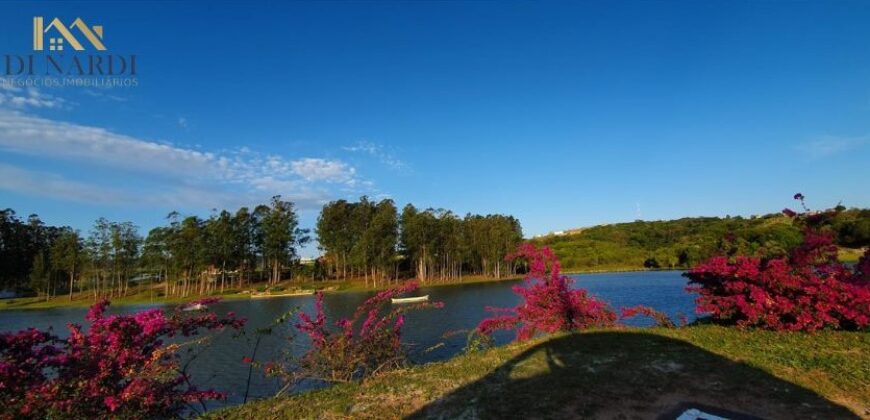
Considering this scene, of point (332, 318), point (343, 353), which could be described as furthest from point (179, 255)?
point (343, 353)

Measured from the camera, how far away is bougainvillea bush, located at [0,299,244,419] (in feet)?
19.2

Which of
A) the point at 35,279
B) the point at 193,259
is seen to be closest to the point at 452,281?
the point at 193,259

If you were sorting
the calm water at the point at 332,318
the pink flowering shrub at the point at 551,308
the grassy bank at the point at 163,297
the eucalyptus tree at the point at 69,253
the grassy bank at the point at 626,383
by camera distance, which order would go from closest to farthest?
the grassy bank at the point at 626,383 < the pink flowering shrub at the point at 551,308 < the calm water at the point at 332,318 < the grassy bank at the point at 163,297 < the eucalyptus tree at the point at 69,253

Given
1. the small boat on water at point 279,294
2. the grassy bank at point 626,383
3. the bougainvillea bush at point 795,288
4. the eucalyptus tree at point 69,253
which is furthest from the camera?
the eucalyptus tree at point 69,253

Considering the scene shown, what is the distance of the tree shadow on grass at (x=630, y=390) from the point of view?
18.5 ft

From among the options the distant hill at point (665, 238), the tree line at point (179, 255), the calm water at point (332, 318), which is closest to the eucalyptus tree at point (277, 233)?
the tree line at point (179, 255)

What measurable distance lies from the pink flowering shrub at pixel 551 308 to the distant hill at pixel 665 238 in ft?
169

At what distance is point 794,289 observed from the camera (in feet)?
30.0

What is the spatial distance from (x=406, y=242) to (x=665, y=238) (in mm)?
60208

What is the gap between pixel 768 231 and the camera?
58.6 m

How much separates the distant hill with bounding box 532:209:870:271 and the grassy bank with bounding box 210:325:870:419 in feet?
178

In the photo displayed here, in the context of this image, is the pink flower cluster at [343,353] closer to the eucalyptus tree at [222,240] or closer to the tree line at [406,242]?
the tree line at [406,242]

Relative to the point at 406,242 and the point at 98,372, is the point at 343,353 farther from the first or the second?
the point at 406,242

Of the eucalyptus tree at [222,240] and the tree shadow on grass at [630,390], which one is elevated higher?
the eucalyptus tree at [222,240]
